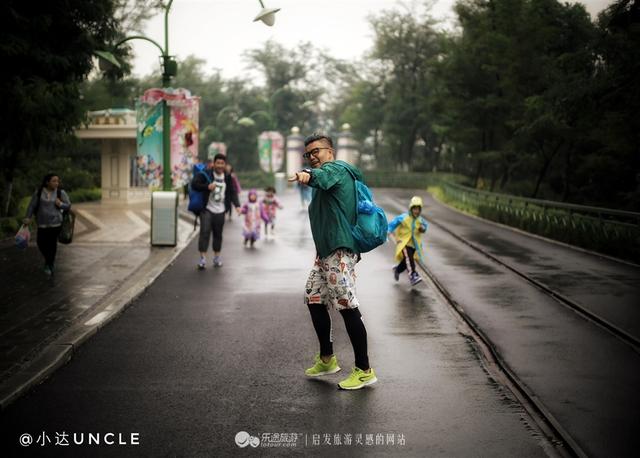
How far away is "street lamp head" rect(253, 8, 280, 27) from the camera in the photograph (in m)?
15.7

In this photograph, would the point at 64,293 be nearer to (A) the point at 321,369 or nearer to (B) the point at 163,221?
(A) the point at 321,369

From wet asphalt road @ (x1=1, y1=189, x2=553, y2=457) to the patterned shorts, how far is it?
68 centimetres

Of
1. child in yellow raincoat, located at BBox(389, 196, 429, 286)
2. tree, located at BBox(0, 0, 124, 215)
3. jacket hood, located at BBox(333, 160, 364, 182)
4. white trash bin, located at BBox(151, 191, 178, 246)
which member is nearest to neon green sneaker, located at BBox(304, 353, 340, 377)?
jacket hood, located at BBox(333, 160, 364, 182)

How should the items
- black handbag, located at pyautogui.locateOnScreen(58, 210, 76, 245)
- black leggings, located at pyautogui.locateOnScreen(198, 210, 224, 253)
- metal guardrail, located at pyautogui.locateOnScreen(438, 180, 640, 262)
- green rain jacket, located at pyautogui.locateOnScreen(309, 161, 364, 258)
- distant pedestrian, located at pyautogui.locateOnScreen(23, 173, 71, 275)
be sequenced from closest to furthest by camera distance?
green rain jacket, located at pyautogui.locateOnScreen(309, 161, 364, 258) → distant pedestrian, located at pyautogui.locateOnScreen(23, 173, 71, 275) → black handbag, located at pyautogui.locateOnScreen(58, 210, 76, 245) → black leggings, located at pyautogui.locateOnScreen(198, 210, 224, 253) → metal guardrail, located at pyautogui.locateOnScreen(438, 180, 640, 262)

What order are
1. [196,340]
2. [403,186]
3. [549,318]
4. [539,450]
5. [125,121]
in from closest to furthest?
[539,450]
[196,340]
[549,318]
[125,121]
[403,186]

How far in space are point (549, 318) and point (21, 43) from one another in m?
11.8

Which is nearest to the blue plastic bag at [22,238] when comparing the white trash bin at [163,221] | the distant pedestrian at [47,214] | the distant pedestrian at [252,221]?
the distant pedestrian at [47,214]

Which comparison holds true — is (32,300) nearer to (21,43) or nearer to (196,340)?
(196,340)

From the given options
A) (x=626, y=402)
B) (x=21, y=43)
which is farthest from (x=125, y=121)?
(x=626, y=402)

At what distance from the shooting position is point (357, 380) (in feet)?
20.1

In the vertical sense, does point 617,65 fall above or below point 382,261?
above

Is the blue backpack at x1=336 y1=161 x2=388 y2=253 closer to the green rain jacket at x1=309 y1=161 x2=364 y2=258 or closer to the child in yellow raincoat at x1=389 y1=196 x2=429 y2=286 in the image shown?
the green rain jacket at x1=309 y1=161 x2=364 y2=258

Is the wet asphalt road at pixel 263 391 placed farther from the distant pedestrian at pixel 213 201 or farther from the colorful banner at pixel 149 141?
the colorful banner at pixel 149 141

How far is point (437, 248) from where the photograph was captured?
17.5 metres
